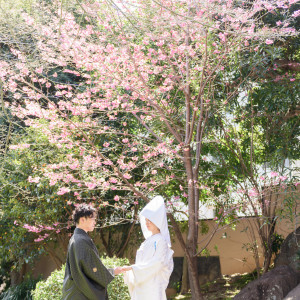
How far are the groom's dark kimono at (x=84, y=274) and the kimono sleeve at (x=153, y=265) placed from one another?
1.44ft

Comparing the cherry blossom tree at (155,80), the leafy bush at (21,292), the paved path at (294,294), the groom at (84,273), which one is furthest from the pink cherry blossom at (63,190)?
the paved path at (294,294)

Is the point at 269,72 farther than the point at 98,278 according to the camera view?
Yes

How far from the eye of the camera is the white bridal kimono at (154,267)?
13.6 ft

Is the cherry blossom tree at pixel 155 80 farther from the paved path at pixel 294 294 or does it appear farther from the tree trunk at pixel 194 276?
the paved path at pixel 294 294

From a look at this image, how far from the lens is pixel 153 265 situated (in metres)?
4.15

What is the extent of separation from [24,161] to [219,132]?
3.24 metres

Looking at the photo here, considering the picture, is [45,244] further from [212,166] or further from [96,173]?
[212,166]

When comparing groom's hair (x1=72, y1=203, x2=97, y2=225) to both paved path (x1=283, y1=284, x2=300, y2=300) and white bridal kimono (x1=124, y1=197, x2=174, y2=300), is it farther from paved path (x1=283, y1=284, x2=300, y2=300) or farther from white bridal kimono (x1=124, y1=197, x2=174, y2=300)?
paved path (x1=283, y1=284, x2=300, y2=300)

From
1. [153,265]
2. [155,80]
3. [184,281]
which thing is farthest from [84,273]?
[184,281]

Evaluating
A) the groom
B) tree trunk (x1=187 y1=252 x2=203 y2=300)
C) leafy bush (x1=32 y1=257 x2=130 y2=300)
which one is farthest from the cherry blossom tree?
the groom

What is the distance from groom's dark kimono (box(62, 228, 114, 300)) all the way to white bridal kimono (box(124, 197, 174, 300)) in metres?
0.46

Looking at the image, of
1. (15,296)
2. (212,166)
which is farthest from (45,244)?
(212,166)

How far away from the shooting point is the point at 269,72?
21.4 ft

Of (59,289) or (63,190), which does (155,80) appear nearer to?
(63,190)
